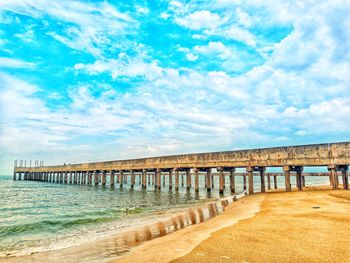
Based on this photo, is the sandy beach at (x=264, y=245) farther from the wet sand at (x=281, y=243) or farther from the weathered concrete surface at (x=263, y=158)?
the weathered concrete surface at (x=263, y=158)

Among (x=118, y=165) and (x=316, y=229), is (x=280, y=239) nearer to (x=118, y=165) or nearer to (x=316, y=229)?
(x=316, y=229)

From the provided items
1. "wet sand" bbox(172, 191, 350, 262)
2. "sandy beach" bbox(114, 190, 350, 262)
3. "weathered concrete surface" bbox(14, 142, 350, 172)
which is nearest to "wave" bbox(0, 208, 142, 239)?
"sandy beach" bbox(114, 190, 350, 262)

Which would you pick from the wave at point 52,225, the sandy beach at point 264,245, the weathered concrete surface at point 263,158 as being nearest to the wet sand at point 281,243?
the sandy beach at point 264,245

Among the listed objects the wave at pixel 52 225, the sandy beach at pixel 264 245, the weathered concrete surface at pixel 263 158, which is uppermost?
the weathered concrete surface at pixel 263 158

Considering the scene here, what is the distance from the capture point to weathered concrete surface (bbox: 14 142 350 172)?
76.9ft

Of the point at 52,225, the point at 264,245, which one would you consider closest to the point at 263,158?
the point at 52,225

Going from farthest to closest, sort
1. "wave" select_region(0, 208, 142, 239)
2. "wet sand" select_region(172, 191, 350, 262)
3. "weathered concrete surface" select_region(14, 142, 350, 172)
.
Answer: "weathered concrete surface" select_region(14, 142, 350, 172)
"wave" select_region(0, 208, 142, 239)
"wet sand" select_region(172, 191, 350, 262)

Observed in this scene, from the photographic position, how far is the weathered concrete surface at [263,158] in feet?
76.9

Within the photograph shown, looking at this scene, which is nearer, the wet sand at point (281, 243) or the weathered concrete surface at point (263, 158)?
the wet sand at point (281, 243)

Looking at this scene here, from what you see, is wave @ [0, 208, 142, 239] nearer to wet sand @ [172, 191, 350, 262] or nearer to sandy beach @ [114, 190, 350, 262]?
sandy beach @ [114, 190, 350, 262]

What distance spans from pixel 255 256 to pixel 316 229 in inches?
141

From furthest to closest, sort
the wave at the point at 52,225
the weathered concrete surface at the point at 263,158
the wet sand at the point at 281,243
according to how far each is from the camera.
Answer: the weathered concrete surface at the point at 263,158 → the wave at the point at 52,225 → the wet sand at the point at 281,243

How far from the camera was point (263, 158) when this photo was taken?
27906mm

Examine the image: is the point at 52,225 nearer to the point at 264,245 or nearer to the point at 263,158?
the point at 264,245
